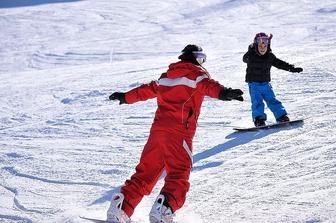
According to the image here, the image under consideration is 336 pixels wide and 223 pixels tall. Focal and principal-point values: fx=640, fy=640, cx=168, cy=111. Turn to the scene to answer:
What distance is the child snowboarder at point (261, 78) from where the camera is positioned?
7281 millimetres

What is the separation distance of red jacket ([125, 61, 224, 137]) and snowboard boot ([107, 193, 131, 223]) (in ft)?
1.89

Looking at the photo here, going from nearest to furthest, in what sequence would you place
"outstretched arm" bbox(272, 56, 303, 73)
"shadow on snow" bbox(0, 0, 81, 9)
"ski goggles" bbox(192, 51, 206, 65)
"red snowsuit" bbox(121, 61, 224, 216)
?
"red snowsuit" bbox(121, 61, 224, 216) → "ski goggles" bbox(192, 51, 206, 65) → "outstretched arm" bbox(272, 56, 303, 73) → "shadow on snow" bbox(0, 0, 81, 9)

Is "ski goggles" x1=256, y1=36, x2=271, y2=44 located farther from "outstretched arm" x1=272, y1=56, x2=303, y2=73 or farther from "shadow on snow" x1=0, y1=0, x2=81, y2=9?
"shadow on snow" x1=0, y1=0, x2=81, y2=9

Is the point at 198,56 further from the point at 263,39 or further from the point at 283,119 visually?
the point at 283,119

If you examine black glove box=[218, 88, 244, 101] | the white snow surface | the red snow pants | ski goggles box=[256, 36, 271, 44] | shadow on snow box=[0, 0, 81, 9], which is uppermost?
black glove box=[218, 88, 244, 101]

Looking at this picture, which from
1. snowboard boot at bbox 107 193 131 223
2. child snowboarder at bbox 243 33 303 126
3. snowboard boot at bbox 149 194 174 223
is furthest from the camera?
child snowboarder at bbox 243 33 303 126

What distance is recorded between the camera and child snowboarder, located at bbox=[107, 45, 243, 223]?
4.24 meters

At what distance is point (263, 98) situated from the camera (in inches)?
295

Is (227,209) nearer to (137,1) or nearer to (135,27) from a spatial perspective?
(135,27)

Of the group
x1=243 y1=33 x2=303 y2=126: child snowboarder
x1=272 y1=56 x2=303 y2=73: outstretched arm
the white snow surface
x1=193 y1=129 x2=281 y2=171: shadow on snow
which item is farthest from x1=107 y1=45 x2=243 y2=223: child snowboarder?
x1=243 y1=33 x2=303 y2=126: child snowboarder

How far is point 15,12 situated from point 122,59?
35.9 feet

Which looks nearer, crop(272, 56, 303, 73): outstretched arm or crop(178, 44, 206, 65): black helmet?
crop(178, 44, 206, 65): black helmet

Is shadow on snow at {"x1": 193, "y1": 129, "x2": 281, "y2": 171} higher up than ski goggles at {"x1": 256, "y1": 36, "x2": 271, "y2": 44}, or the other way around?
ski goggles at {"x1": 256, "y1": 36, "x2": 271, "y2": 44}

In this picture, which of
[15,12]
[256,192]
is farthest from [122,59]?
[256,192]
